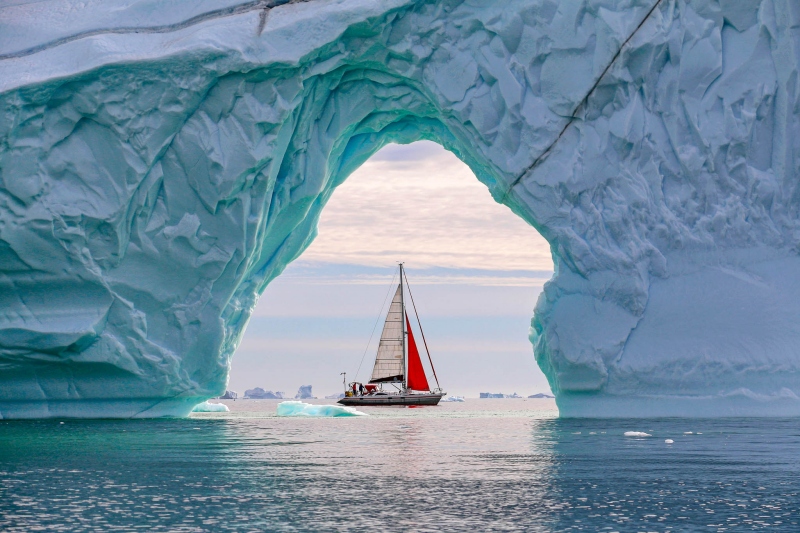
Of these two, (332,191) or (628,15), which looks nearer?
(628,15)

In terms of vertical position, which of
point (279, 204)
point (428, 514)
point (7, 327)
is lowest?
point (428, 514)

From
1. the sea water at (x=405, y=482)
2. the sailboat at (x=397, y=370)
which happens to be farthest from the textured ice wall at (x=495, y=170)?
the sailboat at (x=397, y=370)

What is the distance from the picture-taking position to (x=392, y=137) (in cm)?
1694

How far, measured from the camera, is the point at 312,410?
22.4 metres

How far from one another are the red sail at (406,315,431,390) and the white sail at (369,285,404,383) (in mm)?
464

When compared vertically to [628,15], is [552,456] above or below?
below

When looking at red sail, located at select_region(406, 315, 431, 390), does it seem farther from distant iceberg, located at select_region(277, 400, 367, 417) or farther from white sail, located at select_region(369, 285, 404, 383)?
distant iceberg, located at select_region(277, 400, 367, 417)

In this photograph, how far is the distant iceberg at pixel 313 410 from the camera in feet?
70.0

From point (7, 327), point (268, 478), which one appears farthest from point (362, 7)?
point (268, 478)

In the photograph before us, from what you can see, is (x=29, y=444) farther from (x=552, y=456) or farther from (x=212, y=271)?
(x=552, y=456)

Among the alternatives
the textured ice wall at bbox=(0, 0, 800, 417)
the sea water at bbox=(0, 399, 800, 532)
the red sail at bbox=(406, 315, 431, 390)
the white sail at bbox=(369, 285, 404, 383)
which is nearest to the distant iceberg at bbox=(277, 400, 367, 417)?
the textured ice wall at bbox=(0, 0, 800, 417)

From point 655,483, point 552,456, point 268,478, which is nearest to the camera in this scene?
point 655,483

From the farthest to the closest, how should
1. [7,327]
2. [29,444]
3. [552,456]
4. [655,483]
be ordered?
1. [7,327]
2. [29,444]
3. [552,456]
4. [655,483]

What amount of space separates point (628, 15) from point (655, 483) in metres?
8.87
